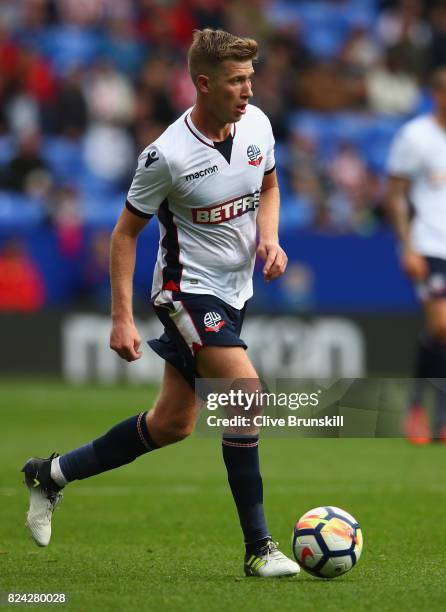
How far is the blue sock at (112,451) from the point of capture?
572cm

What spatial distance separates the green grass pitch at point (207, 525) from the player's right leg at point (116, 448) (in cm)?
22

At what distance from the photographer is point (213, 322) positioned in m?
5.36

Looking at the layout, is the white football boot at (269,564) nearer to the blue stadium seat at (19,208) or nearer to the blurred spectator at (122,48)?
the blue stadium seat at (19,208)

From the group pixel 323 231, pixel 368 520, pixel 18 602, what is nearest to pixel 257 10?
pixel 323 231

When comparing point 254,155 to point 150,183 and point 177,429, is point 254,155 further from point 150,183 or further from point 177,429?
point 177,429

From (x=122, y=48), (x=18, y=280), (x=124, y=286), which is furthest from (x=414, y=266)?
(x=122, y=48)

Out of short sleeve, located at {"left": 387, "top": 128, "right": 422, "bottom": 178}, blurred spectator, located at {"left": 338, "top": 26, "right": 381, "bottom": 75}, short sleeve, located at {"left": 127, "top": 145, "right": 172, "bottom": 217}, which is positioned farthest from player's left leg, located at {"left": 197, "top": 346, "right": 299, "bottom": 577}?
blurred spectator, located at {"left": 338, "top": 26, "right": 381, "bottom": 75}

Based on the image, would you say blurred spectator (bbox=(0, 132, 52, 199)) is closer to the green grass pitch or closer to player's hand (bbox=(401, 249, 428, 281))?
the green grass pitch

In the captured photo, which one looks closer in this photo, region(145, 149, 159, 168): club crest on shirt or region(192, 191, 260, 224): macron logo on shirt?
region(145, 149, 159, 168): club crest on shirt

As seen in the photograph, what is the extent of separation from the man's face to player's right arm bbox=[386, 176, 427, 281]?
4.50 metres

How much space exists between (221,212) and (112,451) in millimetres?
1140

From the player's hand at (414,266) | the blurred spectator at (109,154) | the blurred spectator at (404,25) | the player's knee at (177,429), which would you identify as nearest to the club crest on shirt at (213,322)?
the player's knee at (177,429)

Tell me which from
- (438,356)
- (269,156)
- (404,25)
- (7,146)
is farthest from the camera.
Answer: (404,25)

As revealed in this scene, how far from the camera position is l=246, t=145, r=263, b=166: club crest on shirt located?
554 centimetres
